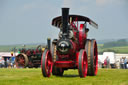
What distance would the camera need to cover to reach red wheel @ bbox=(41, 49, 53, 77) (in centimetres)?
1323

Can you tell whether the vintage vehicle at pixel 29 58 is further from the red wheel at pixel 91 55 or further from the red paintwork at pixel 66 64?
the red paintwork at pixel 66 64

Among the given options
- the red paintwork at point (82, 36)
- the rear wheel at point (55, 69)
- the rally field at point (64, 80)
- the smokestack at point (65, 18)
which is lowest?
the rally field at point (64, 80)

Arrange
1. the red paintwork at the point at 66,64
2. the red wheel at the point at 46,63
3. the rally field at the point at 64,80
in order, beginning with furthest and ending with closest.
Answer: the red paintwork at the point at 66,64, the red wheel at the point at 46,63, the rally field at the point at 64,80

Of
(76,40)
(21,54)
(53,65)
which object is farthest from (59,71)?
(21,54)

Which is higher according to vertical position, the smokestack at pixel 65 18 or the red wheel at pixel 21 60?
the smokestack at pixel 65 18

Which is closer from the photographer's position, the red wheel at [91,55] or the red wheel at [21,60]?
the red wheel at [91,55]

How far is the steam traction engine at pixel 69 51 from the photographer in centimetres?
1343

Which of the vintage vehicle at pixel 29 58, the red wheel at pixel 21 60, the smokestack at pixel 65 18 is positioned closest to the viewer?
the smokestack at pixel 65 18

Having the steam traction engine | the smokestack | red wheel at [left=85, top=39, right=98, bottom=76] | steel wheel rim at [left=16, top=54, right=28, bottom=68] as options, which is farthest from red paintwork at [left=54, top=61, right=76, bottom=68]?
steel wheel rim at [left=16, top=54, right=28, bottom=68]

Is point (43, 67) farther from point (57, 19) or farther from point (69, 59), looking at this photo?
point (57, 19)

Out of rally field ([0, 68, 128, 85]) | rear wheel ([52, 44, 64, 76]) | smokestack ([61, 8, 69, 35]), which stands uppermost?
smokestack ([61, 8, 69, 35])

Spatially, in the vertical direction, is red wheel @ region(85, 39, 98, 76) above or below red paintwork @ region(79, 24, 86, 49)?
below

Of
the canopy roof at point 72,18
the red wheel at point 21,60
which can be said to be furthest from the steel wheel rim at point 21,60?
the canopy roof at point 72,18

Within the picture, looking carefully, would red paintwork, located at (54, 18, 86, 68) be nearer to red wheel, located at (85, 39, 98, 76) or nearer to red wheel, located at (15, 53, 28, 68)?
red wheel, located at (85, 39, 98, 76)
